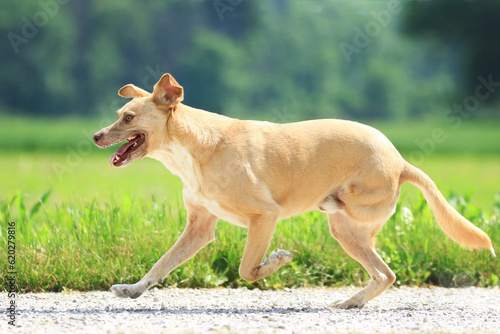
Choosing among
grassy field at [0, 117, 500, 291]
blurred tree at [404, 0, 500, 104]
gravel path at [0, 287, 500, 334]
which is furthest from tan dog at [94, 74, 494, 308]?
blurred tree at [404, 0, 500, 104]

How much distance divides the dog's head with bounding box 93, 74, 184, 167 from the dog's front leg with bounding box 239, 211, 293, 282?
1.03 metres

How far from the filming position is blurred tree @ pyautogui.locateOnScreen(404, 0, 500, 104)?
103 feet

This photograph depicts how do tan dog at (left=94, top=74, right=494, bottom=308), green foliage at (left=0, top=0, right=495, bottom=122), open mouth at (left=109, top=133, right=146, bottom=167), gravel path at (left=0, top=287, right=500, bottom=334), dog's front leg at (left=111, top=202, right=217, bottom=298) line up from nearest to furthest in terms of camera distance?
gravel path at (left=0, top=287, right=500, bottom=334) → open mouth at (left=109, top=133, right=146, bottom=167) → tan dog at (left=94, top=74, right=494, bottom=308) → dog's front leg at (left=111, top=202, right=217, bottom=298) → green foliage at (left=0, top=0, right=495, bottom=122)

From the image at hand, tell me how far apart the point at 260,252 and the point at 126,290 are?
1.12m

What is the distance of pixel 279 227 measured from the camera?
7.89 metres

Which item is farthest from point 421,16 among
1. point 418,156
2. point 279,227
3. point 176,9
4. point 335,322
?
point 335,322

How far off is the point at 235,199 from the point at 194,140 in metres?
0.58

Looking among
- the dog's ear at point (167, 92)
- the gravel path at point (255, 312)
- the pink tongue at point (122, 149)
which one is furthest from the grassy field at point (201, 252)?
the dog's ear at point (167, 92)

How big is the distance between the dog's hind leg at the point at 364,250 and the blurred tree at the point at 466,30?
27.1 metres

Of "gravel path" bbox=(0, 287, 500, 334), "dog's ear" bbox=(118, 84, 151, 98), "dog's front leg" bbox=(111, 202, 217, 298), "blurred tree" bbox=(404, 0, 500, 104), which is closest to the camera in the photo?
"gravel path" bbox=(0, 287, 500, 334)

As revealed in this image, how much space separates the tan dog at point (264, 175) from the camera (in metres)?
5.91

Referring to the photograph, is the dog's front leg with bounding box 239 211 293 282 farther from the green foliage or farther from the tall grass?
the green foliage

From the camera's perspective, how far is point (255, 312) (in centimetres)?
587

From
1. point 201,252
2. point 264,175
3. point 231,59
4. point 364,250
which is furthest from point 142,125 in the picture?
point 231,59
